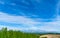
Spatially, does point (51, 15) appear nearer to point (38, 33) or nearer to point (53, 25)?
point (53, 25)

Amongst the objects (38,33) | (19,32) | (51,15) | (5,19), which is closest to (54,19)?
(51,15)

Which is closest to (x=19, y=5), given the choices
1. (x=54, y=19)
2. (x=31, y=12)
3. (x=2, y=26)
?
(x=31, y=12)

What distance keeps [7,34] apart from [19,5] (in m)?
0.47

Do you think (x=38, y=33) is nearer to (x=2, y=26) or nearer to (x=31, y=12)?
(x=31, y=12)

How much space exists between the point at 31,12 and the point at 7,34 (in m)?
0.50

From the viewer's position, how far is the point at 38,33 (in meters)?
2.62

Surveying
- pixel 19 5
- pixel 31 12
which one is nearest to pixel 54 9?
pixel 31 12

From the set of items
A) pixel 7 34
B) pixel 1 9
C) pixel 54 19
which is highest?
pixel 1 9

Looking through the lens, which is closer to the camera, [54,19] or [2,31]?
[2,31]

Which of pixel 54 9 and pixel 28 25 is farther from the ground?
pixel 54 9

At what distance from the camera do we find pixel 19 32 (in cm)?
249

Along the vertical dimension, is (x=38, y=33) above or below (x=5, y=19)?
below

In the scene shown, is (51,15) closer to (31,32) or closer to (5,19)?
(31,32)

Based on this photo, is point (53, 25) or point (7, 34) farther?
point (53, 25)
